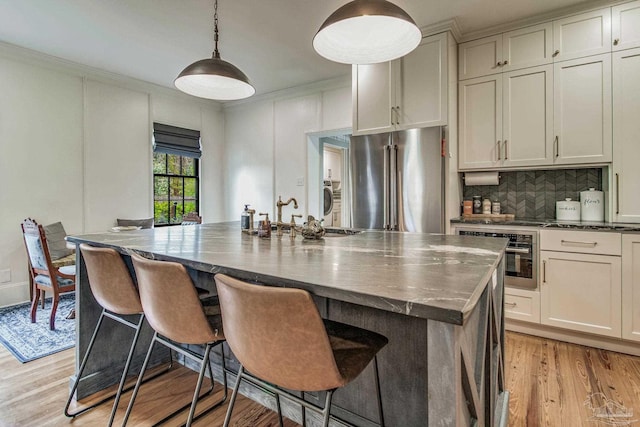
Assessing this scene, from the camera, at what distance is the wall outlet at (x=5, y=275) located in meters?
3.52

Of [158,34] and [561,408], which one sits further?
[158,34]

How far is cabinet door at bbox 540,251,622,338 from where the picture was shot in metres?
2.48

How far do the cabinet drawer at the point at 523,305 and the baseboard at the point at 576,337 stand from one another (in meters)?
0.08

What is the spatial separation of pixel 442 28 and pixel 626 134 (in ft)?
5.45

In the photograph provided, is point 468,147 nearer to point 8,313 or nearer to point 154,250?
point 154,250

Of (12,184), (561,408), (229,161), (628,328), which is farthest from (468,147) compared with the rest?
(12,184)

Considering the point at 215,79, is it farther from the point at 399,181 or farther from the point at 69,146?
the point at 69,146

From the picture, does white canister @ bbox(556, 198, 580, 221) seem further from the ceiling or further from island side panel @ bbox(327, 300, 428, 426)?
island side panel @ bbox(327, 300, 428, 426)

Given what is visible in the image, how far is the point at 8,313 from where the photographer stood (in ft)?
11.0

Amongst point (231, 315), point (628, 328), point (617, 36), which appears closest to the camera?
point (231, 315)

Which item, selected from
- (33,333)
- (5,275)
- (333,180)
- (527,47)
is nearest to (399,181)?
(527,47)

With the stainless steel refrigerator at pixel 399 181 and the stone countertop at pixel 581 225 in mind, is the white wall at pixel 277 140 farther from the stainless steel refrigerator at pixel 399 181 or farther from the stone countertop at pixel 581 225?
the stone countertop at pixel 581 225

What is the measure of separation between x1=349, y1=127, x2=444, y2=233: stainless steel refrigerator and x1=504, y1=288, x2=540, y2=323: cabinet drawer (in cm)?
79

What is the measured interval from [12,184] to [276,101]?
3.24 m
